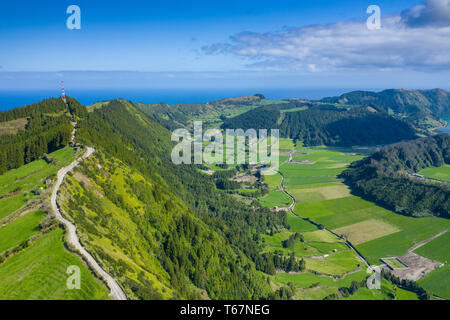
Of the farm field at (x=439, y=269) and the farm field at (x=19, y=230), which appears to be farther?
the farm field at (x=439, y=269)

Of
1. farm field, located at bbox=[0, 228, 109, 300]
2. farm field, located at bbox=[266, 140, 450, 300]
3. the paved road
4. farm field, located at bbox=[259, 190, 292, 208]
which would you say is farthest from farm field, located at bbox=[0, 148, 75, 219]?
farm field, located at bbox=[259, 190, 292, 208]

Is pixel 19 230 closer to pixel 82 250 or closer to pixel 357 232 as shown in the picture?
pixel 82 250

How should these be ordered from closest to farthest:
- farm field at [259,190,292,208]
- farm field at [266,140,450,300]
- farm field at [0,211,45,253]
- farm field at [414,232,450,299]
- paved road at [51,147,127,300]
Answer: paved road at [51,147,127,300], farm field at [0,211,45,253], farm field at [414,232,450,299], farm field at [266,140,450,300], farm field at [259,190,292,208]

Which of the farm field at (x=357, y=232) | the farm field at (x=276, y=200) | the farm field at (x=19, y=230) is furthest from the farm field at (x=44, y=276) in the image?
the farm field at (x=276, y=200)

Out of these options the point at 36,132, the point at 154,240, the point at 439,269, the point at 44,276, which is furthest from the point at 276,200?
the point at 44,276

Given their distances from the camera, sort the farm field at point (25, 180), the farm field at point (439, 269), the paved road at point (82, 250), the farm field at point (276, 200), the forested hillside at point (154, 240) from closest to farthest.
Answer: the paved road at point (82, 250)
the forested hillside at point (154, 240)
the farm field at point (25, 180)
the farm field at point (439, 269)
the farm field at point (276, 200)

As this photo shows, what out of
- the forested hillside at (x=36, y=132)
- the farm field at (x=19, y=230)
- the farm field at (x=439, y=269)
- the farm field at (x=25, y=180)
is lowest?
the farm field at (x=439, y=269)

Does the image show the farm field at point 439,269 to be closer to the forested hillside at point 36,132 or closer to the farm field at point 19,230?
the farm field at point 19,230

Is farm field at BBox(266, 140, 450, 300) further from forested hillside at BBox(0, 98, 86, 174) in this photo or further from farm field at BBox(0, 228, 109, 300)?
forested hillside at BBox(0, 98, 86, 174)
